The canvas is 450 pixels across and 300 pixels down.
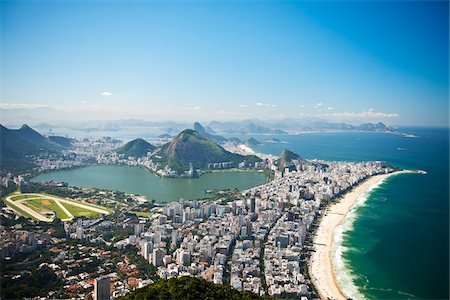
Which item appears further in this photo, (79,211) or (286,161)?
(286,161)

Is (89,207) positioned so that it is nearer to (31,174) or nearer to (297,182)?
(31,174)

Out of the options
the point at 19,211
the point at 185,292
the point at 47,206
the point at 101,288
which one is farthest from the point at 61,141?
the point at 185,292

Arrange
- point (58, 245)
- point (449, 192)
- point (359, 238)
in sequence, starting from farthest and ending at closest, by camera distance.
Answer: point (449, 192)
point (359, 238)
point (58, 245)

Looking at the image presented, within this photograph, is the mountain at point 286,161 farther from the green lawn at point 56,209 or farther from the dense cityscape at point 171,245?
the green lawn at point 56,209

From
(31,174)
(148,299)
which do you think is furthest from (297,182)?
(31,174)

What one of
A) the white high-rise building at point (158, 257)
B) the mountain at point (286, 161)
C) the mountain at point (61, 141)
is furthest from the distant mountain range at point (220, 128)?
the white high-rise building at point (158, 257)

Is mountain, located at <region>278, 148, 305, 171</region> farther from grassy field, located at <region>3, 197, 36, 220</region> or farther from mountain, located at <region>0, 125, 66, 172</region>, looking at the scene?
mountain, located at <region>0, 125, 66, 172</region>

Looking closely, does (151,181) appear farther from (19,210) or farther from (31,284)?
(31,284)
